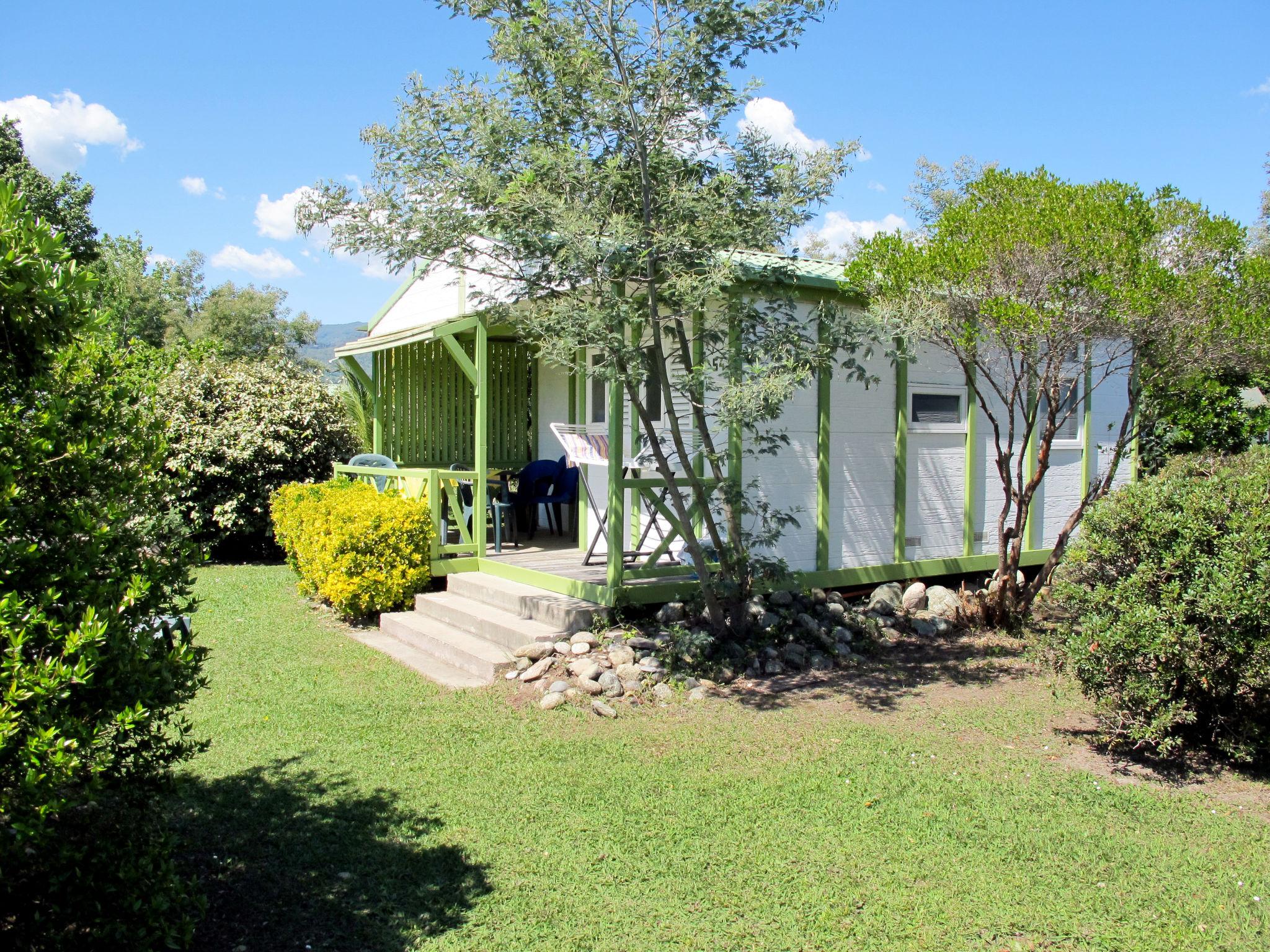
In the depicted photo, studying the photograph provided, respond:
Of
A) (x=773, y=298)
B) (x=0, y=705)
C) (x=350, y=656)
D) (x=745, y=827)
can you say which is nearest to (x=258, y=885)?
(x=0, y=705)

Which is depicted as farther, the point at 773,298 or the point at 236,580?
the point at 236,580

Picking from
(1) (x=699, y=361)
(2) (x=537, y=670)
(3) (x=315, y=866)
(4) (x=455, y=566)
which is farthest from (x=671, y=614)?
(3) (x=315, y=866)

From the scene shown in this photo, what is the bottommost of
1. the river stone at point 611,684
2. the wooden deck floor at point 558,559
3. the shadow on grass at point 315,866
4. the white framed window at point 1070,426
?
the shadow on grass at point 315,866

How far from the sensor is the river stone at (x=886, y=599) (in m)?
8.41

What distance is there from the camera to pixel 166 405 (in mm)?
11922

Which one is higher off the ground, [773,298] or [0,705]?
[773,298]

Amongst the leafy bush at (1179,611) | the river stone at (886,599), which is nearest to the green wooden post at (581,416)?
the river stone at (886,599)

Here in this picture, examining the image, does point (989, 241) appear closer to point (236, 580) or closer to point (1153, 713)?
point (1153, 713)

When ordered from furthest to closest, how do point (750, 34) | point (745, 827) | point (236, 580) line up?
1. point (236, 580)
2. point (750, 34)
3. point (745, 827)

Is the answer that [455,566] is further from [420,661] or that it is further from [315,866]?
[315,866]

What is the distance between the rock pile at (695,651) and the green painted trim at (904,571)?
15cm

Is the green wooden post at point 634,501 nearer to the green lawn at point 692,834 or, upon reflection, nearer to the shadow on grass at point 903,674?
the shadow on grass at point 903,674

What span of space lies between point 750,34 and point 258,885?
5.49m

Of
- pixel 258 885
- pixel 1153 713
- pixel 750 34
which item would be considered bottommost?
pixel 258 885
